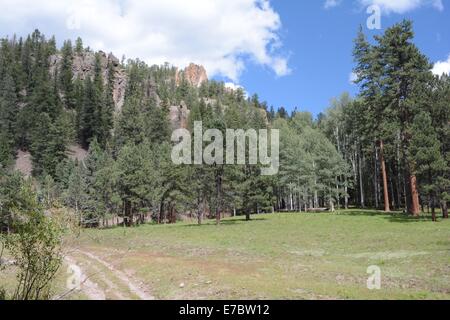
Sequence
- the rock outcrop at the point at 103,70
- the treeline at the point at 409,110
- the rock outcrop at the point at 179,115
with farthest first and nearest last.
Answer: the rock outcrop at the point at 103,70
the rock outcrop at the point at 179,115
the treeline at the point at 409,110

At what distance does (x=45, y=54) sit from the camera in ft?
609

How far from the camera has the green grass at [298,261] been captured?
1802 cm

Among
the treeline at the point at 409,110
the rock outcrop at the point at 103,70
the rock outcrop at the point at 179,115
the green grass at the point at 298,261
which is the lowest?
the green grass at the point at 298,261

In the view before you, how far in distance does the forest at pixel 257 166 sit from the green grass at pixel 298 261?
Answer: 6.41 meters

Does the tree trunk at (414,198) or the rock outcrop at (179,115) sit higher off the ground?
the rock outcrop at (179,115)

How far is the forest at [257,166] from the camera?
50.1m

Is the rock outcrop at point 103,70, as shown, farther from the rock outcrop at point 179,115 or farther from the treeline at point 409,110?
the treeline at point 409,110

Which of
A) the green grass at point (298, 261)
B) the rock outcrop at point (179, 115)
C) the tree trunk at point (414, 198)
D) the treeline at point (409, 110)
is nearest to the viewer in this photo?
the green grass at point (298, 261)

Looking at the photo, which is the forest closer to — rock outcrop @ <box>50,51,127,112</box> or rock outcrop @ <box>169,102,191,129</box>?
rock outcrop @ <box>169,102,191,129</box>

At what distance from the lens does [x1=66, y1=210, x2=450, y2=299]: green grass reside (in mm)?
18016

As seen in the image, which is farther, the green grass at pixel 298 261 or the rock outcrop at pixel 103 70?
the rock outcrop at pixel 103 70

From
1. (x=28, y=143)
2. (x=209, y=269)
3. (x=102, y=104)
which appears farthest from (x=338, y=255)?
(x=102, y=104)

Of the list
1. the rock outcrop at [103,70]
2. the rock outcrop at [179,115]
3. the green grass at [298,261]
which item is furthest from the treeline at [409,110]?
the rock outcrop at [103,70]

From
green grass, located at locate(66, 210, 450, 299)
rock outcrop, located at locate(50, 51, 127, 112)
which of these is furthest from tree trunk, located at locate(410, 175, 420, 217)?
rock outcrop, located at locate(50, 51, 127, 112)
